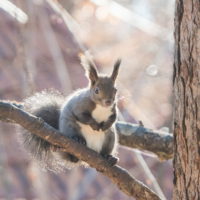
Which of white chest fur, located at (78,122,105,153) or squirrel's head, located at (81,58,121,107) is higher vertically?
squirrel's head, located at (81,58,121,107)

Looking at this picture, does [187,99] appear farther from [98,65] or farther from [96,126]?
[98,65]

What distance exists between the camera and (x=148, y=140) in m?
3.44

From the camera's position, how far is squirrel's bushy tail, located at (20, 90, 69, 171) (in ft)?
9.76

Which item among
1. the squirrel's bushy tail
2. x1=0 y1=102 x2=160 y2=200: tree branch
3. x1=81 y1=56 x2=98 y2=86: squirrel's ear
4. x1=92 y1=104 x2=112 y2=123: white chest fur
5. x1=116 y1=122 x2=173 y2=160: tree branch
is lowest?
x1=0 y1=102 x2=160 y2=200: tree branch

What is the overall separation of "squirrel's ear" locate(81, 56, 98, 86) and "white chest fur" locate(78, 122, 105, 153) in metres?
0.23

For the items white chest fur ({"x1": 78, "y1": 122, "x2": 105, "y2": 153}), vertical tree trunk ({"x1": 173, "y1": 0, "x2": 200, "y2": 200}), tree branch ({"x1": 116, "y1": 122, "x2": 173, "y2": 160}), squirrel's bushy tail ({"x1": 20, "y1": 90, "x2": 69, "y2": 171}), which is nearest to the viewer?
vertical tree trunk ({"x1": 173, "y1": 0, "x2": 200, "y2": 200})

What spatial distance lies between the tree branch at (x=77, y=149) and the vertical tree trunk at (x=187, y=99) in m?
0.30

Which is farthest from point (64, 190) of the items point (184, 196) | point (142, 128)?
point (184, 196)

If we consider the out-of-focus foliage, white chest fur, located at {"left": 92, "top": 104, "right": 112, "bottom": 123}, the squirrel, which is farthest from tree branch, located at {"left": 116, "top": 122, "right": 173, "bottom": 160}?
the out-of-focus foliage

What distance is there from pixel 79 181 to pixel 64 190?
182 mm

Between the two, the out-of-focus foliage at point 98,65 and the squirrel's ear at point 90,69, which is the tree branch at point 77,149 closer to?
the squirrel's ear at point 90,69

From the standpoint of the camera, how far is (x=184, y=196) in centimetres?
231

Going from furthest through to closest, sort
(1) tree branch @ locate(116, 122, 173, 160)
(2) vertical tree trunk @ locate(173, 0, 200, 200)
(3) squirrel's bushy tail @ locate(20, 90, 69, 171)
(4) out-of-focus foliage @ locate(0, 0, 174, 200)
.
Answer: (4) out-of-focus foliage @ locate(0, 0, 174, 200) < (1) tree branch @ locate(116, 122, 173, 160) < (3) squirrel's bushy tail @ locate(20, 90, 69, 171) < (2) vertical tree trunk @ locate(173, 0, 200, 200)

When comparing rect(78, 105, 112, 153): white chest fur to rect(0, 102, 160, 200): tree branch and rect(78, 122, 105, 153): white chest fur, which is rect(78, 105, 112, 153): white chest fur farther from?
rect(0, 102, 160, 200): tree branch
